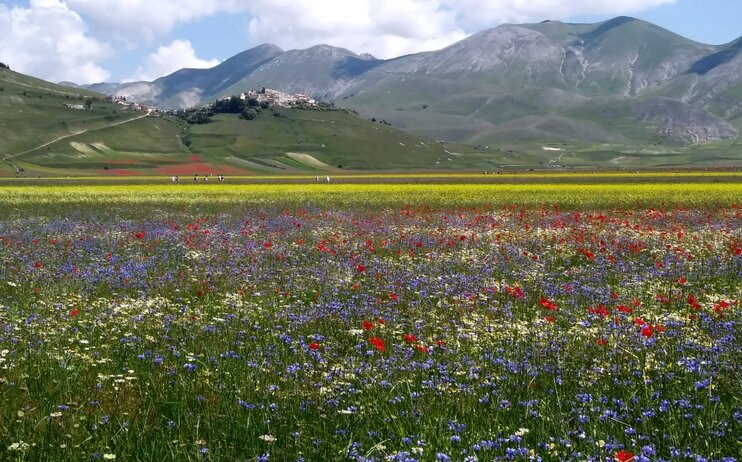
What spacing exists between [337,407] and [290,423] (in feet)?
1.79

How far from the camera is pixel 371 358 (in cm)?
768

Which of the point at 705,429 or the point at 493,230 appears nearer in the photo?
the point at 705,429

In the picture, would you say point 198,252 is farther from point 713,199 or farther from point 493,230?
point 713,199

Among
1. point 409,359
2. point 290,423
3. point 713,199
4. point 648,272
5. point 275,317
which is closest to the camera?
point 290,423

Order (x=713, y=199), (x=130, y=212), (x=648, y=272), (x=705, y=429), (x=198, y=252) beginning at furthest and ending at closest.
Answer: (x=713, y=199)
(x=130, y=212)
(x=198, y=252)
(x=648, y=272)
(x=705, y=429)

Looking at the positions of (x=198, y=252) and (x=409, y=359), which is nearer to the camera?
(x=409, y=359)

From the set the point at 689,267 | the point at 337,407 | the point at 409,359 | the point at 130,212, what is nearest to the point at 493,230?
the point at 689,267

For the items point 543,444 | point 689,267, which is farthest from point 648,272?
point 543,444

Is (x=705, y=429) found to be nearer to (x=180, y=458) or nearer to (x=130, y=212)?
(x=180, y=458)

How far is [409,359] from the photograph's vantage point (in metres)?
7.79

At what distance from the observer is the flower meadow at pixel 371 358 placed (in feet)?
17.8

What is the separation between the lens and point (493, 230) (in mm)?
23734

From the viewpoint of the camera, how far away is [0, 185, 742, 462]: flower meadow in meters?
5.44

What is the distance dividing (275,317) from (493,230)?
15.0 meters
